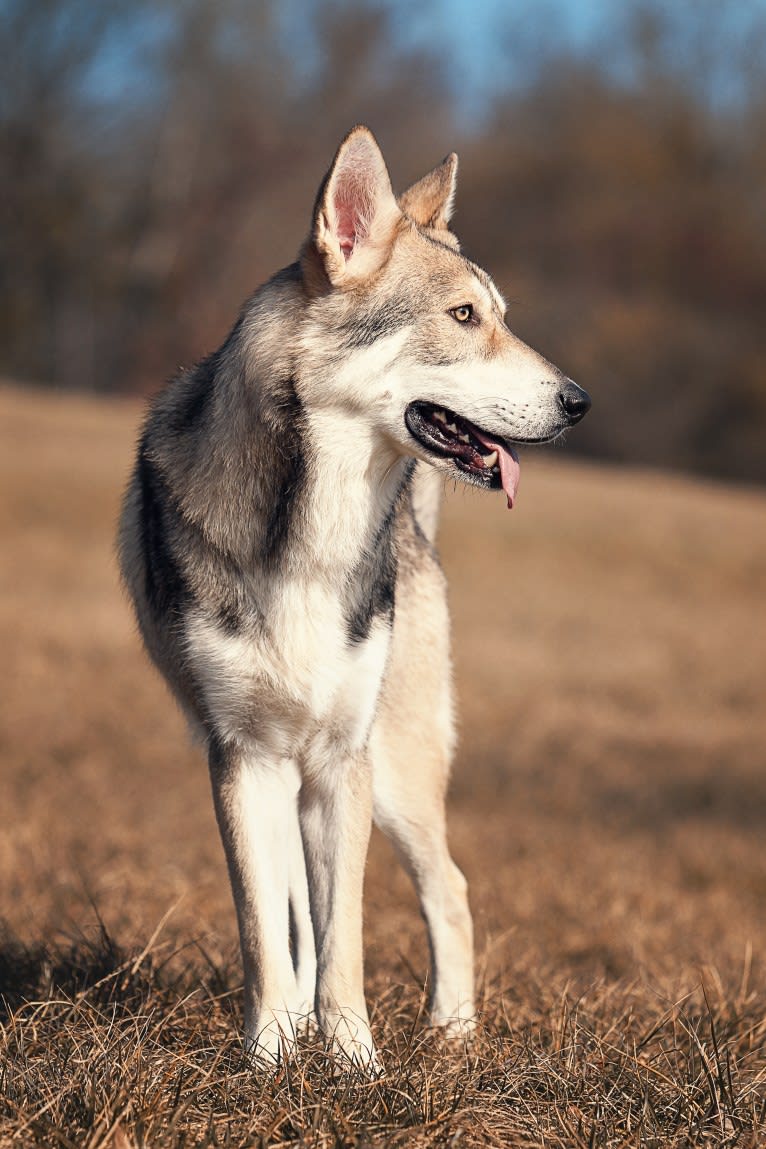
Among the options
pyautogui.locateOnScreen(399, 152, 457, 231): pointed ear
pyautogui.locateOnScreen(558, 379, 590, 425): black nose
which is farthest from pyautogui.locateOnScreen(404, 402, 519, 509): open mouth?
pyautogui.locateOnScreen(399, 152, 457, 231): pointed ear

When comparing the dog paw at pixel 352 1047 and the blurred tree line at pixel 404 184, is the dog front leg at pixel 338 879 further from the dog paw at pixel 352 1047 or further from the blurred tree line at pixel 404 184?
the blurred tree line at pixel 404 184

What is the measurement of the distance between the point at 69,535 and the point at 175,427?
12.8m

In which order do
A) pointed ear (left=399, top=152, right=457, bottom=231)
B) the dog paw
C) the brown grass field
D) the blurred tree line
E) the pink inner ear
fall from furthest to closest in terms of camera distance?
the blurred tree line < pointed ear (left=399, top=152, right=457, bottom=231) < the pink inner ear < the dog paw < the brown grass field

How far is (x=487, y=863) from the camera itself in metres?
6.97

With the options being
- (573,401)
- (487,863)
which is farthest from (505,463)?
(487,863)

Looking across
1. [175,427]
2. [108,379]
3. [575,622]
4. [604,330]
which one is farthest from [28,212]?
[175,427]

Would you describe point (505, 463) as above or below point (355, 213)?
below

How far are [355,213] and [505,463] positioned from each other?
758mm

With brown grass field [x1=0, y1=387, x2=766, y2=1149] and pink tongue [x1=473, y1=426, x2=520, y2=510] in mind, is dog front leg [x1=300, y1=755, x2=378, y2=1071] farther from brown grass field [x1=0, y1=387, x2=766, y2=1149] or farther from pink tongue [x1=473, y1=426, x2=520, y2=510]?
pink tongue [x1=473, y1=426, x2=520, y2=510]

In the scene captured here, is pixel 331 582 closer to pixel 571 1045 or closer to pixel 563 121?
pixel 571 1045

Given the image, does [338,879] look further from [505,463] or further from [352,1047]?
[505,463]

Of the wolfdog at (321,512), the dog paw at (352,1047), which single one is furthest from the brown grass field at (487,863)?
the wolfdog at (321,512)

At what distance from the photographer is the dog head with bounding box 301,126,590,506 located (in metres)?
3.18

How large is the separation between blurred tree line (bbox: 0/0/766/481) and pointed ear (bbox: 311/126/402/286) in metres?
25.7
